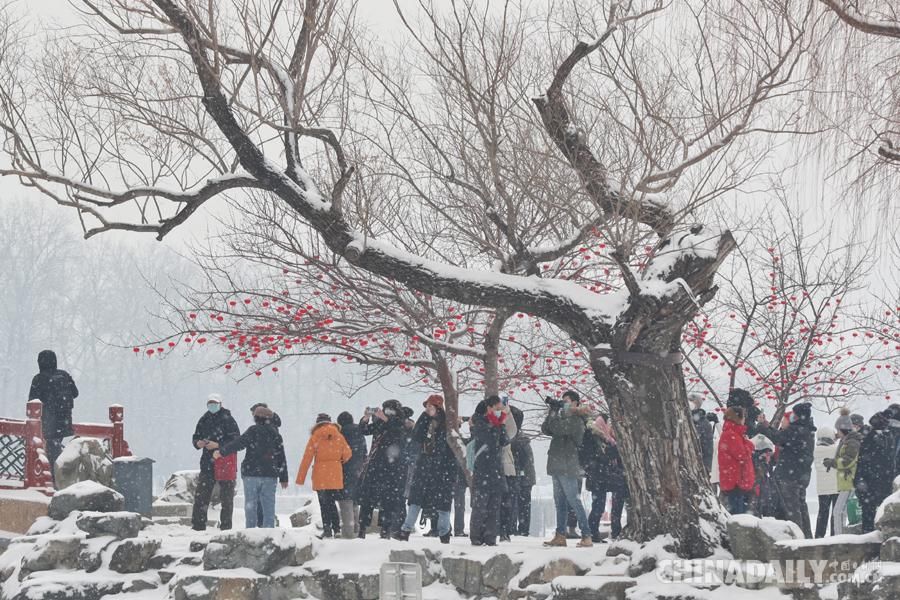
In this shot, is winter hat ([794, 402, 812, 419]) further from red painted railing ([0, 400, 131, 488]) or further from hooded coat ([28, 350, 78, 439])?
red painted railing ([0, 400, 131, 488])

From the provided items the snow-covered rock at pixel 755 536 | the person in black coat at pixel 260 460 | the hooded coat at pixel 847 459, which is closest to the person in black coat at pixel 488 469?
the person in black coat at pixel 260 460

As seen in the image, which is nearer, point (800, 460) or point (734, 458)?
point (734, 458)

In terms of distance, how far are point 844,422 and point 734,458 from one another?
242 centimetres

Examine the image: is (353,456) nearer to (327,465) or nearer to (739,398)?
(327,465)

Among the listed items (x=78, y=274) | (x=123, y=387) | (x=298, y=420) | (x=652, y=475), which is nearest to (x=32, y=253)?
(x=78, y=274)

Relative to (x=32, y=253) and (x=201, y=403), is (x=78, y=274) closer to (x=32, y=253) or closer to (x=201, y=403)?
(x=32, y=253)

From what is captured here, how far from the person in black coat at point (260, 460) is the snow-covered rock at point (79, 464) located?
2.11 meters

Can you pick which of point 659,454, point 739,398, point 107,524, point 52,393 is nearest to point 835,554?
point 659,454

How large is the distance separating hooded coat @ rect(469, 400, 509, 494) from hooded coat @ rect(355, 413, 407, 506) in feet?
4.50

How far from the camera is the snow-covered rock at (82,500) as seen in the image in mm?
13336

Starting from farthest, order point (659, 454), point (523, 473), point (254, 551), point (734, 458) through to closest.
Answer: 1. point (523, 473)
2. point (254, 551)
3. point (734, 458)
4. point (659, 454)

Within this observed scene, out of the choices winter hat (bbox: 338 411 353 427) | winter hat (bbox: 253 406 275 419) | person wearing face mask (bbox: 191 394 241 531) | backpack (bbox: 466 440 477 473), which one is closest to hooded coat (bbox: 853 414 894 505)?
backpack (bbox: 466 440 477 473)

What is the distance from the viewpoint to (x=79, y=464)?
13977 millimetres

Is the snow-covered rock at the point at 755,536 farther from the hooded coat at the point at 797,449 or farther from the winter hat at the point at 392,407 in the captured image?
the winter hat at the point at 392,407
